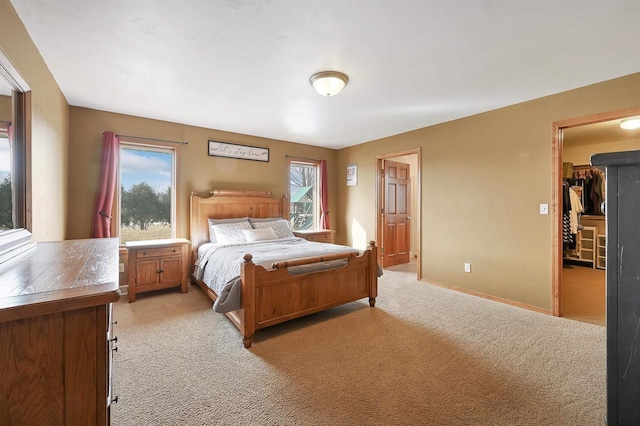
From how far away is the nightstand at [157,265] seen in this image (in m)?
3.39

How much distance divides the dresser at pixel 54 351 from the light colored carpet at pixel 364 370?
33.7 inches

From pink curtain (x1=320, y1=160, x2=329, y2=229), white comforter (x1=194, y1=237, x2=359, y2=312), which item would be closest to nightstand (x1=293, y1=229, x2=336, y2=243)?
pink curtain (x1=320, y1=160, x2=329, y2=229)

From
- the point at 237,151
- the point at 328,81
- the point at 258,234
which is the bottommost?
the point at 258,234

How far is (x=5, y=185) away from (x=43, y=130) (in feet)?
3.28

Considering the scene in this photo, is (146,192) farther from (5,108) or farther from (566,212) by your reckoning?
(566,212)

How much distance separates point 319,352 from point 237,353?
0.65 m

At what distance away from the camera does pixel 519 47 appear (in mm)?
2127

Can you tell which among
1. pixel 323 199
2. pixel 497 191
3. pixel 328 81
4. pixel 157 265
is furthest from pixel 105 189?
pixel 497 191

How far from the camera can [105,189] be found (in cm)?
348

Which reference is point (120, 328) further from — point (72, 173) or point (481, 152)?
point (481, 152)

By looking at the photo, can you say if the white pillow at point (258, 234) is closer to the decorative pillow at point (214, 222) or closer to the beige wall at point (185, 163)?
the decorative pillow at point (214, 222)

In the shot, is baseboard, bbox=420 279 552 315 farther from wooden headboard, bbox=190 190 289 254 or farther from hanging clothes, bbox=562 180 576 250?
wooden headboard, bbox=190 190 289 254

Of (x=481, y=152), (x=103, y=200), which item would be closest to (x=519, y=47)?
(x=481, y=152)

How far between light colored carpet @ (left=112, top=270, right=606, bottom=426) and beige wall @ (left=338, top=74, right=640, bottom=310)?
0.55m
